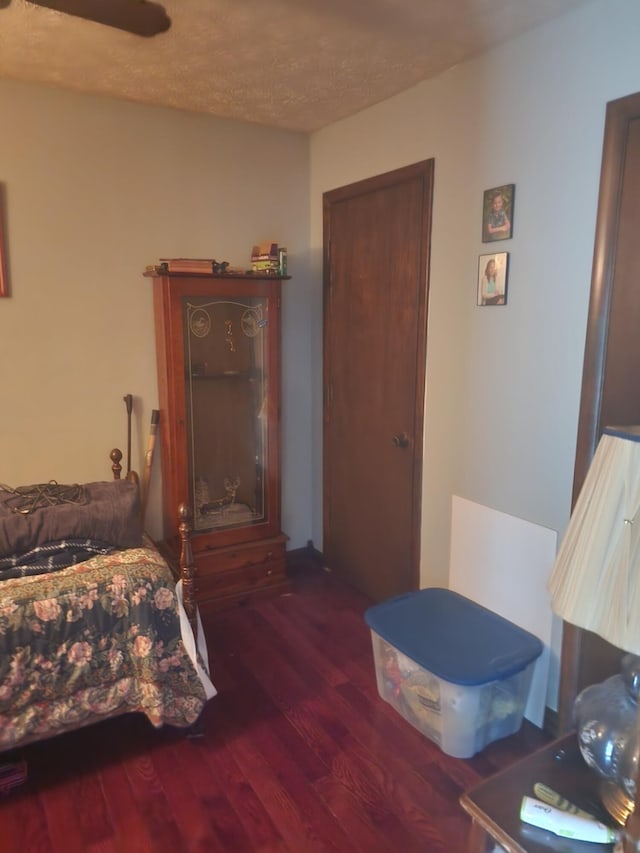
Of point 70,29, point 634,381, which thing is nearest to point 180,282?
point 70,29

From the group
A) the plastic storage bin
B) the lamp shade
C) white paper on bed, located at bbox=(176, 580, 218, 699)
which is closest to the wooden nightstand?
the lamp shade

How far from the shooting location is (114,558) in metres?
2.17

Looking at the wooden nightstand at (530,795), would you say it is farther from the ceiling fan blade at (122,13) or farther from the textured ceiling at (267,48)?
the ceiling fan blade at (122,13)

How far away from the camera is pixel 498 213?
7.20 ft

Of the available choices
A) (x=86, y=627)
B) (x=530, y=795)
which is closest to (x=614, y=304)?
(x=530, y=795)

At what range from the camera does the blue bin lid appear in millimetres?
1983

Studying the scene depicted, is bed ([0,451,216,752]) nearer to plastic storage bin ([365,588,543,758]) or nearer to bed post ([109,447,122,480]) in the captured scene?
bed post ([109,447,122,480])

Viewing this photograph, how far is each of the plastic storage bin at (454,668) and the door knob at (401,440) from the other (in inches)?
28.7

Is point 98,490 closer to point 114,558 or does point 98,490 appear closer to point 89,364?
point 114,558

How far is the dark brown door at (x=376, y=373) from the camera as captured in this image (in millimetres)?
2666

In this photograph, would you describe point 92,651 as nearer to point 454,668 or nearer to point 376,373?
point 454,668

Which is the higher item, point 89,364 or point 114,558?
point 89,364

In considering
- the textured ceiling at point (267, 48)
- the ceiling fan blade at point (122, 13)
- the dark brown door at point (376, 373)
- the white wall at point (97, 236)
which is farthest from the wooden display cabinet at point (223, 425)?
the ceiling fan blade at point (122, 13)

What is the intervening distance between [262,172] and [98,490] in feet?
6.00
